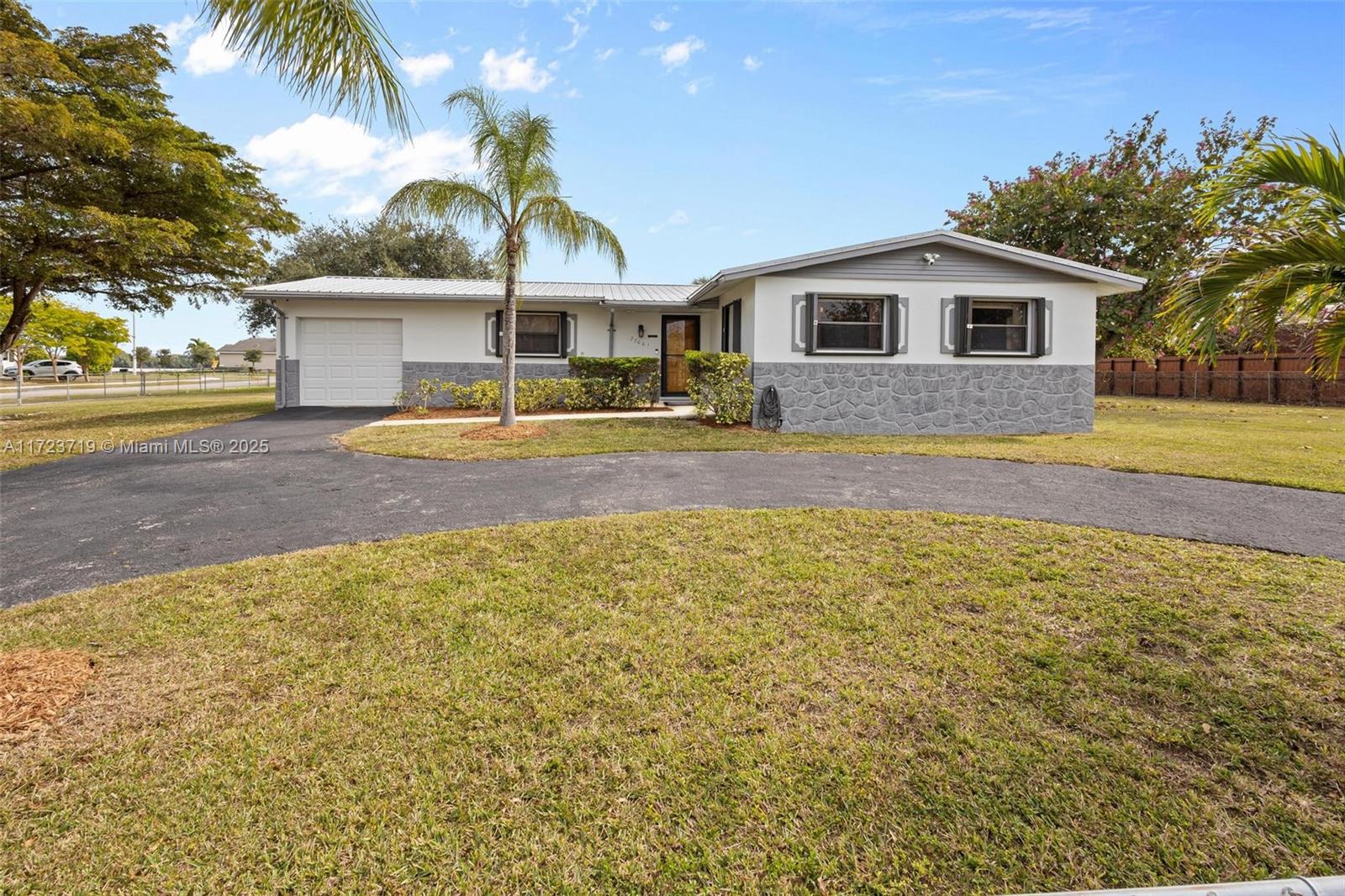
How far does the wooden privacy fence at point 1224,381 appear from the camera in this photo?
17984mm

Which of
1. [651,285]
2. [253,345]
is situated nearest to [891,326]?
[651,285]

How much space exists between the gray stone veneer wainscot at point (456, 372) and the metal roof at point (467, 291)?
162cm

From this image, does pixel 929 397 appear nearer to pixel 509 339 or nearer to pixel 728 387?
pixel 728 387

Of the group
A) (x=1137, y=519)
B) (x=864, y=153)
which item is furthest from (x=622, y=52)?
(x=1137, y=519)

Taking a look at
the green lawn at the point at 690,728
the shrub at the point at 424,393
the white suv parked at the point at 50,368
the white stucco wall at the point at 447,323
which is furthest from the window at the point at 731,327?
the white suv parked at the point at 50,368

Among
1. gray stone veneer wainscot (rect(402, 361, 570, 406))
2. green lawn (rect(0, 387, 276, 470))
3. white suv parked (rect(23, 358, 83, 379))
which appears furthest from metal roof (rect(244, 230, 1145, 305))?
white suv parked (rect(23, 358, 83, 379))

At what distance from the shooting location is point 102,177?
11688 mm

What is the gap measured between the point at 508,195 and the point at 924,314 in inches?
289

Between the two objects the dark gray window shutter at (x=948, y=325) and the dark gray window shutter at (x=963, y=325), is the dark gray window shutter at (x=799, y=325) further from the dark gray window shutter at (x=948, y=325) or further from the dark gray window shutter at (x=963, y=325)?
the dark gray window shutter at (x=963, y=325)

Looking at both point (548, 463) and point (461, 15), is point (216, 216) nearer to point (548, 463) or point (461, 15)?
point (548, 463)

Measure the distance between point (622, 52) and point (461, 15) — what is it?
6403 millimetres

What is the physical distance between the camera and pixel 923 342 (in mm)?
11133

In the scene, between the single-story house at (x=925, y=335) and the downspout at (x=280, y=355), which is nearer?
the single-story house at (x=925, y=335)

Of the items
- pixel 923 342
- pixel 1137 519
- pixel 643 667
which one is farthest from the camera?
pixel 923 342
